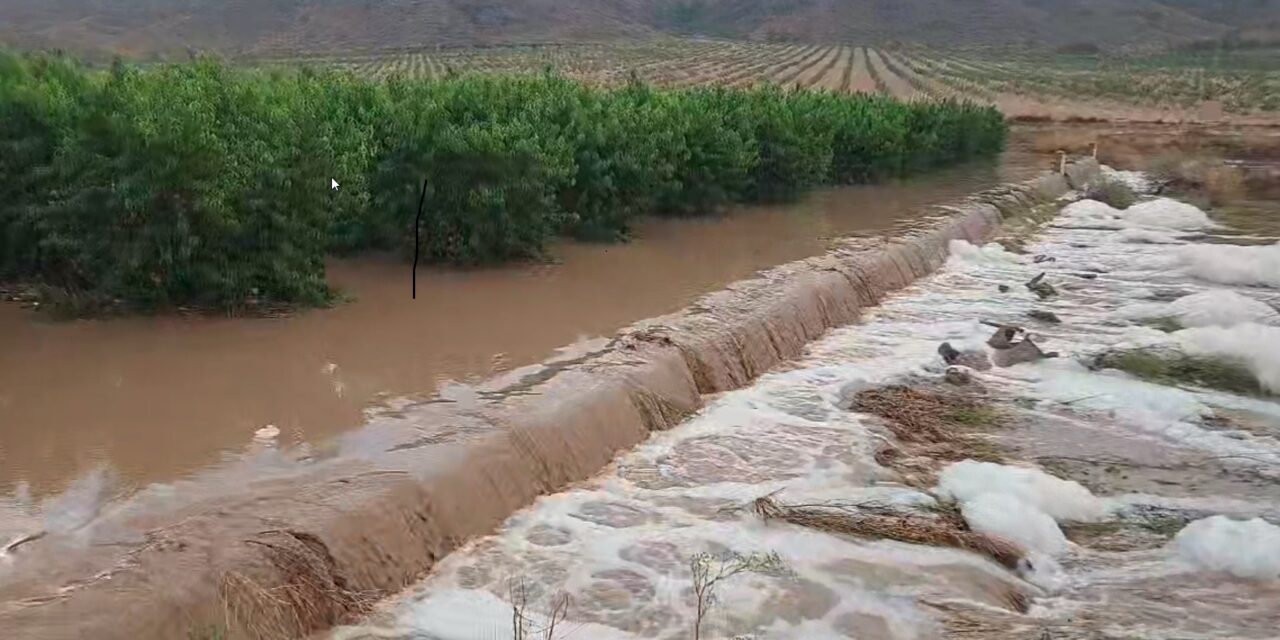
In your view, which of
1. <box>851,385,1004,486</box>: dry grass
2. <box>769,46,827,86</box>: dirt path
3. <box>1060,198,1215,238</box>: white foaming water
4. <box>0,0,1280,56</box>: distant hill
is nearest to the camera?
<box>851,385,1004,486</box>: dry grass

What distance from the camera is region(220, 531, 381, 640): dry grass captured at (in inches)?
209

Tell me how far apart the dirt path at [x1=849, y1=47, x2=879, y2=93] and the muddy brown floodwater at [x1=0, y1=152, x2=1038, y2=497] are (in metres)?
30.7

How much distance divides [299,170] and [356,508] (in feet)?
15.8

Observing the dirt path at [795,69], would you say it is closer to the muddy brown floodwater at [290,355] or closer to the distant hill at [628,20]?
the distant hill at [628,20]

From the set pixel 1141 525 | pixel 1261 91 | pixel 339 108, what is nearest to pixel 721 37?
pixel 1261 91

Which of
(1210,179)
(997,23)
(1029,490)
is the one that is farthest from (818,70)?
(1029,490)

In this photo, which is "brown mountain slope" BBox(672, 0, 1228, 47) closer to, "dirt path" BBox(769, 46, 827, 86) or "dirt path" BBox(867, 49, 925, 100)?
"dirt path" BBox(769, 46, 827, 86)

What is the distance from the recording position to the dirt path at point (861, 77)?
46.2m

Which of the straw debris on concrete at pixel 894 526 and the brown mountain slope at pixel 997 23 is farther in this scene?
the brown mountain slope at pixel 997 23

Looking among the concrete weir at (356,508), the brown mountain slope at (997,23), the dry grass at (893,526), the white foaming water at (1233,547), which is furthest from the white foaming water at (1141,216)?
the brown mountain slope at (997,23)

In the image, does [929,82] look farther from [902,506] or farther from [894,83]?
[902,506]

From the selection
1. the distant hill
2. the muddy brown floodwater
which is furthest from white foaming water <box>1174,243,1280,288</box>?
the distant hill

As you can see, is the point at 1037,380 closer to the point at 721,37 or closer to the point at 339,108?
the point at 339,108

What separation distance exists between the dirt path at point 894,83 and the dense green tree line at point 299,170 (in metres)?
25.9
